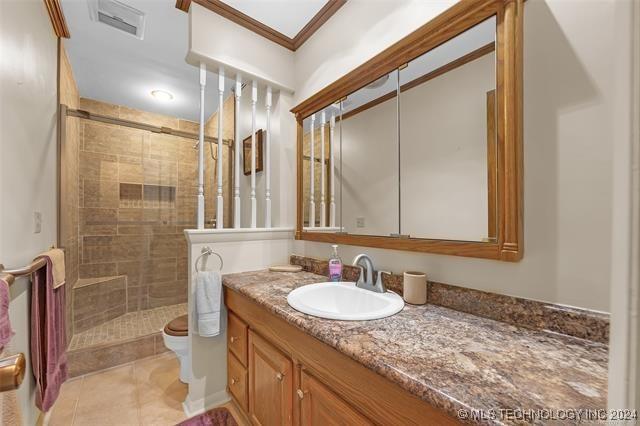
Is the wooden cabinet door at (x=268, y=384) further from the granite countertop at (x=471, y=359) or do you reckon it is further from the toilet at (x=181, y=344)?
the toilet at (x=181, y=344)

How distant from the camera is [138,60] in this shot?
2143 mm

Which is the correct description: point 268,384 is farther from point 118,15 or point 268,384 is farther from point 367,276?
point 118,15

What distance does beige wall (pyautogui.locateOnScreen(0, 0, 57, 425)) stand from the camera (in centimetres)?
102

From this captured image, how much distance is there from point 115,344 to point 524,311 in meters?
2.65

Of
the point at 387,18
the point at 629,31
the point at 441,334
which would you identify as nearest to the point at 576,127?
the point at 629,31

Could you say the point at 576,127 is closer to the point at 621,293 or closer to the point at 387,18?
the point at 621,293

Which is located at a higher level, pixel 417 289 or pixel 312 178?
pixel 312 178

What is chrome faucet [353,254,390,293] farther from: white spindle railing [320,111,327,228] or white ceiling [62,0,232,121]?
white ceiling [62,0,232,121]

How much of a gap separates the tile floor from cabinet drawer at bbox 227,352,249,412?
153 millimetres

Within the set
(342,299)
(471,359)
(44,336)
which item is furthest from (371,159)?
(44,336)

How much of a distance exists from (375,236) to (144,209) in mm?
2671

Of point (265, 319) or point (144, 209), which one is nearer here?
point (265, 319)

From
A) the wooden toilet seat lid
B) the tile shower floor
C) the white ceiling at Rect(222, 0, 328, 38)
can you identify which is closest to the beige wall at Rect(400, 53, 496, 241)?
the white ceiling at Rect(222, 0, 328, 38)

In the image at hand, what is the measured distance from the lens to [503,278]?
86 cm
